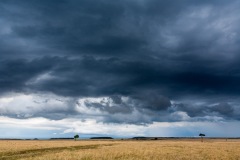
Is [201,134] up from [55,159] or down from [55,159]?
up

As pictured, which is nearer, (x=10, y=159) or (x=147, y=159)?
(x=147, y=159)

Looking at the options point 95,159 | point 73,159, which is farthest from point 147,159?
point 73,159

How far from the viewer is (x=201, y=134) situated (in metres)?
169

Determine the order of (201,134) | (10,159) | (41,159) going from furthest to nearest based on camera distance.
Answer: (201,134)
(10,159)
(41,159)

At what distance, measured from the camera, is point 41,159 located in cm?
3903

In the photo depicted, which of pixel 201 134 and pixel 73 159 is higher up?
pixel 201 134

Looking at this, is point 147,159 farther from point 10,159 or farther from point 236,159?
point 10,159

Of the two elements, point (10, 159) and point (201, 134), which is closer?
point (10, 159)

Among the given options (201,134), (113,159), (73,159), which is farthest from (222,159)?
(201,134)

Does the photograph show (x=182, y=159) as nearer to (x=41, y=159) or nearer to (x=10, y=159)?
(x=41, y=159)

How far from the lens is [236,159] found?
136 ft

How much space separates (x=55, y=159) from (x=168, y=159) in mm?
13530

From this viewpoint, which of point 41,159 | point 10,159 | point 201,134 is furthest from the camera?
point 201,134

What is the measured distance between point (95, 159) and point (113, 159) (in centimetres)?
217
